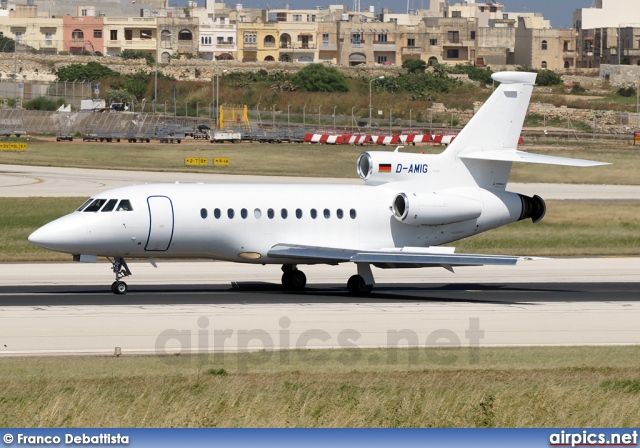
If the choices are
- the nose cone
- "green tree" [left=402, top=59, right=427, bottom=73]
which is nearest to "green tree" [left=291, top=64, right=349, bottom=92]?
"green tree" [left=402, top=59, right=427, bottom=73]

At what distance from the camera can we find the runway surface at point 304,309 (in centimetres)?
2688

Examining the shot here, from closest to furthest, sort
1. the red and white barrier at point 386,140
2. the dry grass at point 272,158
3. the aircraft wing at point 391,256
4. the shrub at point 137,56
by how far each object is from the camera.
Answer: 1. the aircraft wing at point 391,256
2. the dry grass at point 272,158
3. the red and white barrier at point 386,140
4. the shrub at point 137,56

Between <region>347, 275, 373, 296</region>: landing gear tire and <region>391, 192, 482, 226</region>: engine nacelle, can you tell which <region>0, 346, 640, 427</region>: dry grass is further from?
<region>391, 192, 482, 226</region>: engine nacelle

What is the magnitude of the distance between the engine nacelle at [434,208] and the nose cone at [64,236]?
31.4 ft

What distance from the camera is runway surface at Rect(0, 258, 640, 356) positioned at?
2688cm

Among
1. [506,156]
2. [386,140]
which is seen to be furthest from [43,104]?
[506,156]

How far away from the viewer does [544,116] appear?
13725 cm

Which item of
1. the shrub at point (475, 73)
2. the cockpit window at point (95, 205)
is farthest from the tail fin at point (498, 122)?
the shrub at point (475, 73)

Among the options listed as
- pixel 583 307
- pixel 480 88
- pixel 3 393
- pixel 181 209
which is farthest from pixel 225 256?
pixel 480 88

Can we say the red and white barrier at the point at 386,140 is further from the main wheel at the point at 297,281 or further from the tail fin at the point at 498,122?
the main wheel at the point at 297,281

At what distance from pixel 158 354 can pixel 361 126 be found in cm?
10005

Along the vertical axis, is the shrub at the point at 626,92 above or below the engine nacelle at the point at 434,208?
above

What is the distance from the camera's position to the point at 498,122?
123ft

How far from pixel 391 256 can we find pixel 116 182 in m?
38.3
